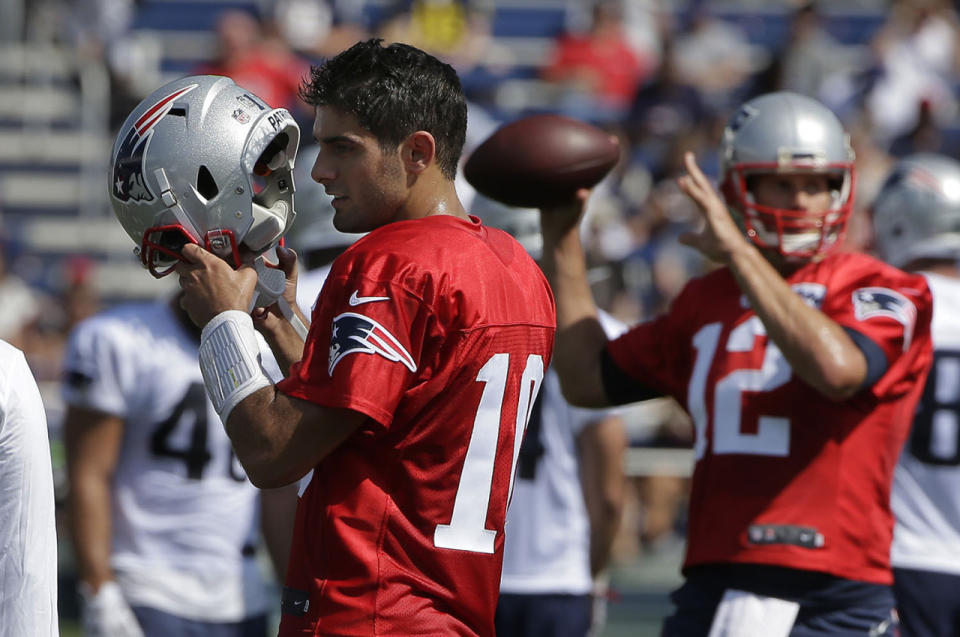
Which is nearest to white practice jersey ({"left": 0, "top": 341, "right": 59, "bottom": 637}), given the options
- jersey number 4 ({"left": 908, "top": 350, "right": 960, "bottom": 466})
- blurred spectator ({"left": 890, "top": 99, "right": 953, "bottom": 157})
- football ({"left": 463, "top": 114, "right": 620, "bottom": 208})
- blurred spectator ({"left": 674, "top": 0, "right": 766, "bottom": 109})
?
football ({"left": 463, "top": 114, "right": 620, "bottom": 208})

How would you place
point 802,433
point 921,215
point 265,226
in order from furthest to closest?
point 921,215 → point 802,433 → point 265,226

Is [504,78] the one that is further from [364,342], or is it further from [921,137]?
[364,342]

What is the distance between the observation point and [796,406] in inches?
132

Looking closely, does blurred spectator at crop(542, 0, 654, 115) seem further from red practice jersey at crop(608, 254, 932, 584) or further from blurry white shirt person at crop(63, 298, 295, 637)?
red practice jersey at crop(608, 254, 932, 584)

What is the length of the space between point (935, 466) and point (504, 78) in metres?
8.33

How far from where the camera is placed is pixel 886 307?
11.2ft

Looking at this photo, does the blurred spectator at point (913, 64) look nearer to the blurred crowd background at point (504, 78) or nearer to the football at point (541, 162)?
the blurred crowd background at point (504, 78)

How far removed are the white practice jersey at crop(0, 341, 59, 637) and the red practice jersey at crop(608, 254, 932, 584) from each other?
165 cm

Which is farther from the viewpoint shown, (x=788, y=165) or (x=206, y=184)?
(x=788, y=165)

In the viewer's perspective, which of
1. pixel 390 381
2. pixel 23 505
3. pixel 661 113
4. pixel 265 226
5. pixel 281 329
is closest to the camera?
pixel 23 505

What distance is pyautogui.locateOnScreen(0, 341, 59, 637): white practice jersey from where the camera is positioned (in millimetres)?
2184

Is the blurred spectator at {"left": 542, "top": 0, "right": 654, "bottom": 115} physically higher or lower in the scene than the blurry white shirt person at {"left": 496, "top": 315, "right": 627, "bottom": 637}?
higher

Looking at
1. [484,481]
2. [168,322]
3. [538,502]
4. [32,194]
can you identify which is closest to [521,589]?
[538,502]

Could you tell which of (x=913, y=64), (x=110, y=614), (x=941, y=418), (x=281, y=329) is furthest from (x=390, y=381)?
(x=913, y=64)
